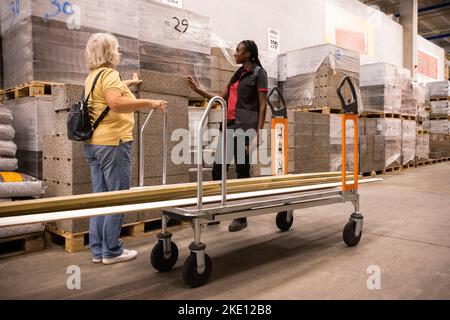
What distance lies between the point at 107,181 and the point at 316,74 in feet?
18.2

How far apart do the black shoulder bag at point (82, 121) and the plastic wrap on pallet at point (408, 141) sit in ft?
29.1

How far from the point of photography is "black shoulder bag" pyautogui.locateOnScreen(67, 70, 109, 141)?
2.74 metres

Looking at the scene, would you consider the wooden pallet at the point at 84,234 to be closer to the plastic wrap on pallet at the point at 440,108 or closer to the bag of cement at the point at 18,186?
the bag of cement at the point at 18,186

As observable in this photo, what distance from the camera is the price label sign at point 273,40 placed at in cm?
882

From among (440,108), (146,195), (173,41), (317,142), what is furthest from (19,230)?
(440,108)

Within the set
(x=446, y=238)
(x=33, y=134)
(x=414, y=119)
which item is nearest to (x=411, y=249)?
(x=446, y=238)

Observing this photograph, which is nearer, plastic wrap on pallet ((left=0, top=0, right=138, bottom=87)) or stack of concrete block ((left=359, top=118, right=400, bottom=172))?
plastic wrap on pallet ((left=0, top=0, right=138, bottom=87))

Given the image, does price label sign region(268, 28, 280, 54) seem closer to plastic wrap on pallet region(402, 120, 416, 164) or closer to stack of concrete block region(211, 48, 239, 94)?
stack of concrete block region(211, 48, 239, 94)

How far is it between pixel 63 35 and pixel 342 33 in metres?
9.01

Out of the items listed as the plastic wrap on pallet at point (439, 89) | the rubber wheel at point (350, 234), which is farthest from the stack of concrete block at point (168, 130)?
the plastic wrap on pallet at point (439, 89)

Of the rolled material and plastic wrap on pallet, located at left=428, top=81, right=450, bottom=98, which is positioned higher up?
plastic wrap on pallet, located at left=428, top=81, right=450, bottom=98

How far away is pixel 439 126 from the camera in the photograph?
13.0 meters

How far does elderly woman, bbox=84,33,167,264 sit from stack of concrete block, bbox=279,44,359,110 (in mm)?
5181

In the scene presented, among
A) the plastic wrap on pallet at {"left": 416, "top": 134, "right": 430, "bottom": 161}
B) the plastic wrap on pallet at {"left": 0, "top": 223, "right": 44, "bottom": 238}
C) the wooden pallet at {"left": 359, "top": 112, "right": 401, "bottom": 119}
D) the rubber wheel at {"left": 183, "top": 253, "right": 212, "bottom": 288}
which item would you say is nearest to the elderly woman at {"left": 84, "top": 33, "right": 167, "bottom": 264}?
the plastic wrap on pallet at {"left": 0, "top": 223, "right": 44, "bottom": 238}
